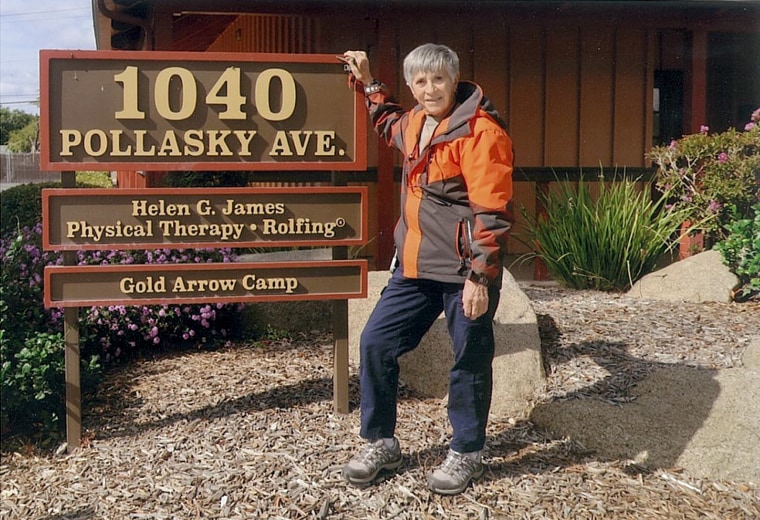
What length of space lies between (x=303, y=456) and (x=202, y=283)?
0.98m

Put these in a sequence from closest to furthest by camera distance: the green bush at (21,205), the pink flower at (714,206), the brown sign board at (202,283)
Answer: the brown sign board at (202,283) → the pink flower at (714,206) → the green bush at (21,205)

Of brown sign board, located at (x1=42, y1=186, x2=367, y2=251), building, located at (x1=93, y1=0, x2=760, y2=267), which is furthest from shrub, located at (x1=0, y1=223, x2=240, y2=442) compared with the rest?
building, located at (x1=93, y1=0, x2=760, y2=267)

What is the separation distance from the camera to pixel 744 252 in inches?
241

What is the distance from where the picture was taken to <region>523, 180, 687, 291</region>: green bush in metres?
6.49

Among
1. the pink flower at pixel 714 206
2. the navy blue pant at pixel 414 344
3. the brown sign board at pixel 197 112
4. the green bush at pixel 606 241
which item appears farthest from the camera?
the pink flower at pixel 714 206

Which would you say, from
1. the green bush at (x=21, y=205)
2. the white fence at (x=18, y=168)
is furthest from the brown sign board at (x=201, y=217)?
the white fence at (x=18, y=168)

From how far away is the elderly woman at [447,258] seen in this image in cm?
313

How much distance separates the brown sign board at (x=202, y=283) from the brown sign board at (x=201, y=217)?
0.39 feet

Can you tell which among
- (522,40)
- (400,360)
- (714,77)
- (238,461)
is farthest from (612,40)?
(238,461)

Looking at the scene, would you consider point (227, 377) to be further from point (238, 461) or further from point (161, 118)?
point (161, 118)

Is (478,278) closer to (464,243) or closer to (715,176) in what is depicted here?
(464,243)

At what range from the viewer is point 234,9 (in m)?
8.02

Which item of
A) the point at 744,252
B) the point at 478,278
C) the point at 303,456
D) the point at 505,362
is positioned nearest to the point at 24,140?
the point at 744,252

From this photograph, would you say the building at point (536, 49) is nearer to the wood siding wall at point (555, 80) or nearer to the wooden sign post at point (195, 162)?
the wood siding wall at point (555, 80)
